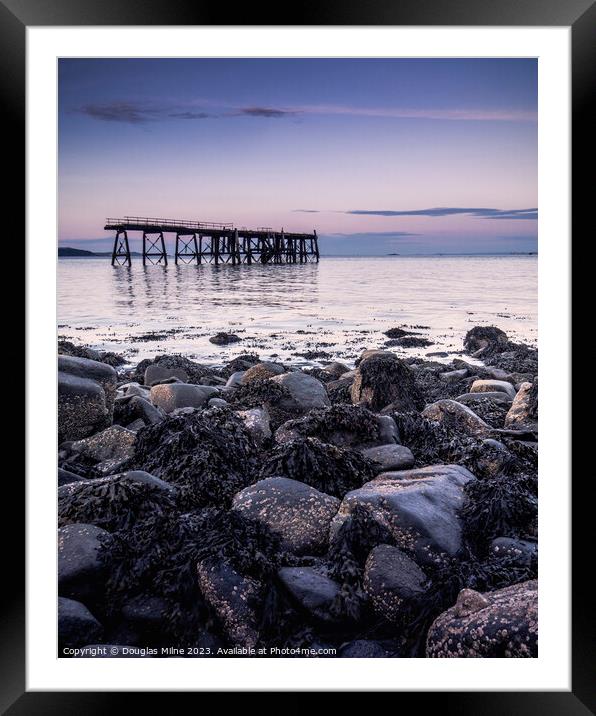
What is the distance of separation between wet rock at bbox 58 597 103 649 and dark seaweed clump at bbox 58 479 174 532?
1.53 ft

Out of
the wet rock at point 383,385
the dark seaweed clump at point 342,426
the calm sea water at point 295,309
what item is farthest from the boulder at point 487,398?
the dark seaweed clump at point 342,426

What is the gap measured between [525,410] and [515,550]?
214 centimetres

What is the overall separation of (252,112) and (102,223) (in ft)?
6.19

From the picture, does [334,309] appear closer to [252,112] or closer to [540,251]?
[252,112]

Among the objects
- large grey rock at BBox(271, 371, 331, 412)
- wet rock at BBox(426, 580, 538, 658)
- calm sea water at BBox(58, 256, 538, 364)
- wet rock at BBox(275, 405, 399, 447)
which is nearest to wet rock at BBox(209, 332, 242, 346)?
calm sea water at BBox(58, 256, 538, 364)

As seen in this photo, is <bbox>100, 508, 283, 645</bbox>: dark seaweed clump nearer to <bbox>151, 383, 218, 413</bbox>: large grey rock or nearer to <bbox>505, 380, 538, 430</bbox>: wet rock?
<bbox>151, 383, 218, 413</bbox>: large grey rock

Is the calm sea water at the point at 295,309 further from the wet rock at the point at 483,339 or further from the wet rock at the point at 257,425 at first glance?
the wet rock at the point at 257,425

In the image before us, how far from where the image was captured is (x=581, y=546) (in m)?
2.62

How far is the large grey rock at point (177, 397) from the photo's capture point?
221 inches

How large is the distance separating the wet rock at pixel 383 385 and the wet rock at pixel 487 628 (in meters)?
3.04

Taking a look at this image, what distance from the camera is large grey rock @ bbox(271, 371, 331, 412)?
203 inches

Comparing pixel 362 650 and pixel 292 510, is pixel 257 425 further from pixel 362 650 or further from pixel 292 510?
pixel 362 650

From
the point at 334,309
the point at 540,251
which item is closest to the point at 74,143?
the point at 540,251

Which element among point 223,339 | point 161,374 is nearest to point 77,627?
point 161,374
